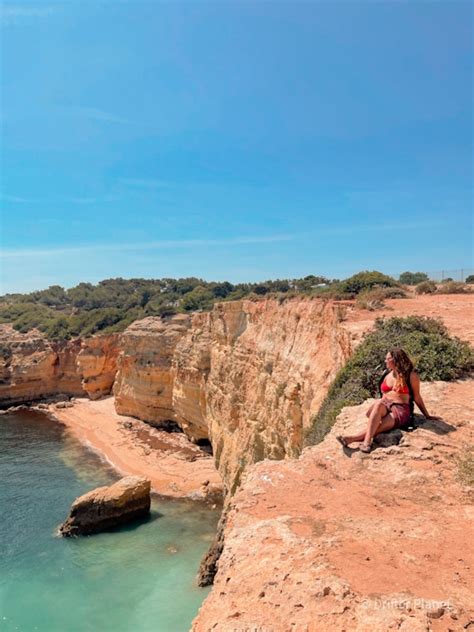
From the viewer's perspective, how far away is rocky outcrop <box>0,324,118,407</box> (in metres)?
42.0

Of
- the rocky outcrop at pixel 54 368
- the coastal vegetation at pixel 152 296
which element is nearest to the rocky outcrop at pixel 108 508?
the coastal vegetation at pixel 152 296

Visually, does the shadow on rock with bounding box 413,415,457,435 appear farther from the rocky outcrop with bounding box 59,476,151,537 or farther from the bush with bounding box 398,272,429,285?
the bush with bounding box 398,272,429,285

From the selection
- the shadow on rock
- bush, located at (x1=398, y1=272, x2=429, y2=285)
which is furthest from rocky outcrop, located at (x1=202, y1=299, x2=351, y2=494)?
bush, located at (x1=398, y1=272, x2=429, y2=285)

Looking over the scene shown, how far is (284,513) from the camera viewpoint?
4.10 metres

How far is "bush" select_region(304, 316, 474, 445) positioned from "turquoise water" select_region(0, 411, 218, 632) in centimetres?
948

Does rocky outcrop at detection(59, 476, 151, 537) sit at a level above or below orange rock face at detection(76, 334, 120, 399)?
below

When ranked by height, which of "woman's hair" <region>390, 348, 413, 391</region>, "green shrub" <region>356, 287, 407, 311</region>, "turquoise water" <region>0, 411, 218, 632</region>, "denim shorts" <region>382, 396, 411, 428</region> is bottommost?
"turquoise water" <region>0, 411, 218, 632</region>

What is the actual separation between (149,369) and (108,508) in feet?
51.1

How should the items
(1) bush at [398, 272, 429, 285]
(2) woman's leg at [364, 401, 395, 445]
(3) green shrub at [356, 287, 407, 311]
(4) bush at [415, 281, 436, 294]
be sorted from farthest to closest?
(1) bush at [398, 272, 429, 285], (4) bush at [415, 281, 436, 294], (3) green shrub at [356, 287, 407, 311], (2) woman's leg at [364, 401, 395, 445]

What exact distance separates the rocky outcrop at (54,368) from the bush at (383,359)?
3564 centimetres

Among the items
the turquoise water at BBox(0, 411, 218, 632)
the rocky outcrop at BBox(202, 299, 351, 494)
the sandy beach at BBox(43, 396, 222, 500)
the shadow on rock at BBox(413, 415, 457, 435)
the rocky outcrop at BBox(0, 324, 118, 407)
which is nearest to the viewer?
the shadow on rock at BBox(413, 415, 457, 435)

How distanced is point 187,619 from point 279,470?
1174 centimetres

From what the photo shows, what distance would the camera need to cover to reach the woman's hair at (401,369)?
573 centimetres

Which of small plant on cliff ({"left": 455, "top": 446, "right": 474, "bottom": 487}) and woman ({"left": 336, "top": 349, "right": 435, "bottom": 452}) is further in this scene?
woman ({"left": 336, "top": 349, "right": 435, "bottom": 452})
